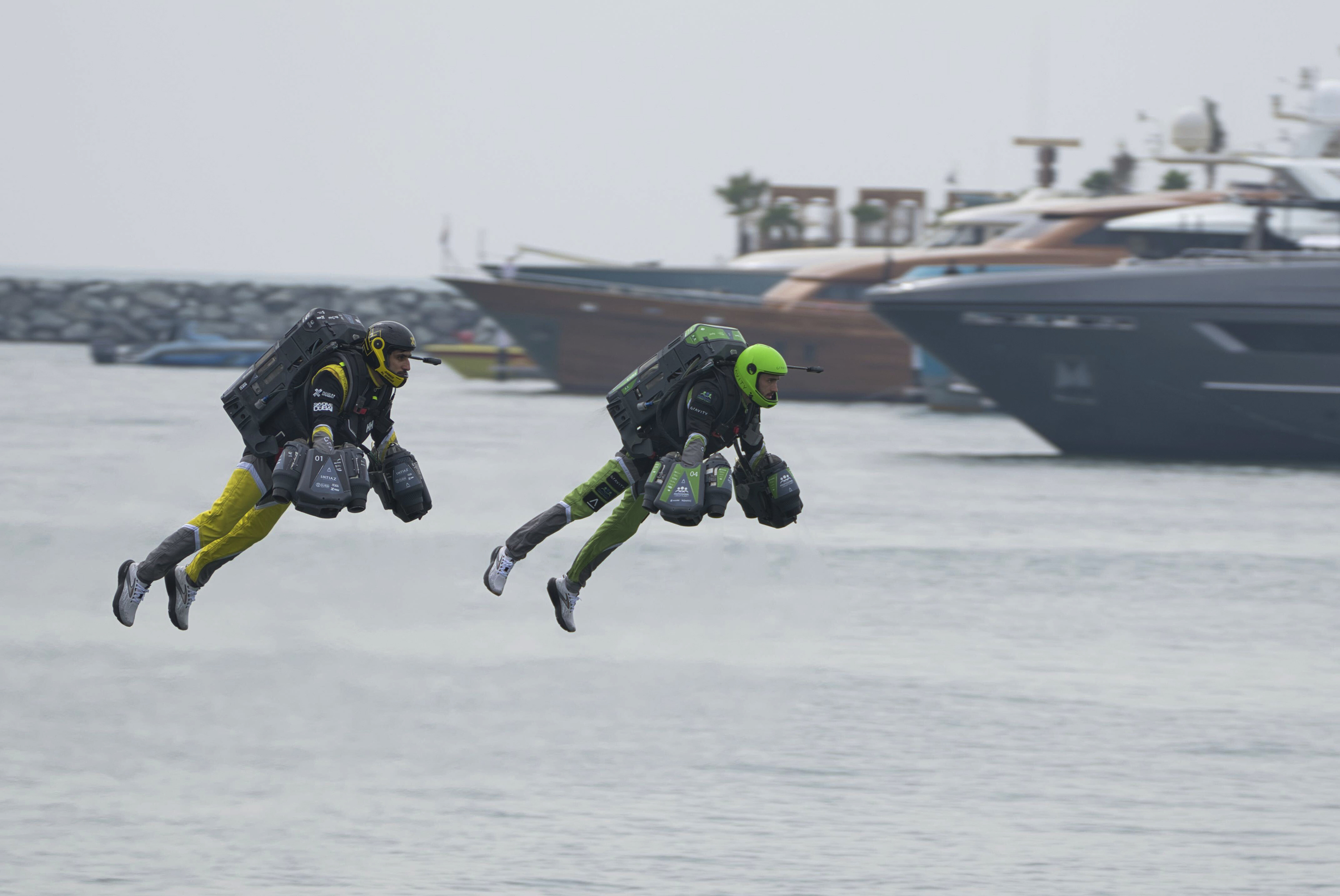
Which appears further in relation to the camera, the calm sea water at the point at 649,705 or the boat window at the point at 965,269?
the boat window at the point at 965,269

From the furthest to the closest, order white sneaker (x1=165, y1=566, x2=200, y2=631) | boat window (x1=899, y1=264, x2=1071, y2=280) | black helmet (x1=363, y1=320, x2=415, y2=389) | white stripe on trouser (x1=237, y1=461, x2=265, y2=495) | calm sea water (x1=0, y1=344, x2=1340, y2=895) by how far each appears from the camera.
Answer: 1. boat window (x1=899, y1=264, x2=1071, y2=280)
2. calm sea water (x1=0, y1=344, x2=1340, y2=895)
3. white sneaker (x1=165, y1=566, x2=200, y2=631)
4. white stripe on trouser (x1=237, y1=461, x2=265, y2=495)
5. black helmet (x1=363, y1=320, x2=415, y2=389)

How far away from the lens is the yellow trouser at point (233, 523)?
8.26 m

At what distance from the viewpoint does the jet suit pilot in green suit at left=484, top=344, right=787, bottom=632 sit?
26.4 ft

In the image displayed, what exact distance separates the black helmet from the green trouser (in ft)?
3.49

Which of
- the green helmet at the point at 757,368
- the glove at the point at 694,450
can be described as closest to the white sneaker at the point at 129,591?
the glove at the point at 694,450

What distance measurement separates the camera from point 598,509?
8.38 m

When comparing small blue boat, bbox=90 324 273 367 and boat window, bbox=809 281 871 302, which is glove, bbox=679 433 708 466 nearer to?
boat window, bbox=809 281 871 302

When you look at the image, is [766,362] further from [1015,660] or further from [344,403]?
[1015,660]

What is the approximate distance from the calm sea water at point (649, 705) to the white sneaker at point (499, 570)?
900 mm

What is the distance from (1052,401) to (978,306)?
20.0 ft

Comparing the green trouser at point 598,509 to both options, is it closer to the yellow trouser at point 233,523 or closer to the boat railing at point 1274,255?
the yellow trouser at point 233,523

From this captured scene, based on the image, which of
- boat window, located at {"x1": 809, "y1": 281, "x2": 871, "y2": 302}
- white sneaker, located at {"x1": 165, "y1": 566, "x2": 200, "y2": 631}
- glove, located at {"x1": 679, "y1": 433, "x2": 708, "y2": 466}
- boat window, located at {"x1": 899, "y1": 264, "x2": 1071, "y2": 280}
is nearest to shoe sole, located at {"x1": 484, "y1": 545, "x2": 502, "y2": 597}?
glove, located at {"x1": 679, "y1": 433, "x2": 708, "y2": 466}

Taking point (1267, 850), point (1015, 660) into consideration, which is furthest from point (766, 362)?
point (1015, 660)

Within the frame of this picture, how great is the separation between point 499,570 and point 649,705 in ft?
99.3
